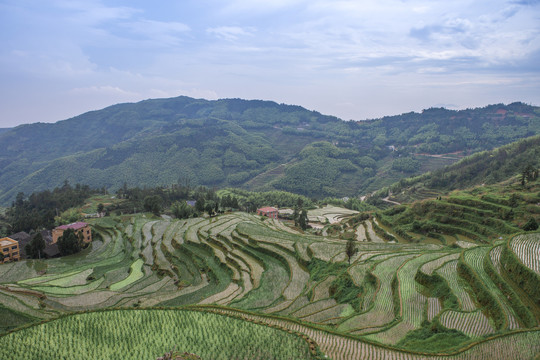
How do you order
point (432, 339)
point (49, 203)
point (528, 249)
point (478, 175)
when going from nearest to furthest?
1. point (432, 339)
2. point (528, 249)
3. point (49, 203)
4. point (478, 175)

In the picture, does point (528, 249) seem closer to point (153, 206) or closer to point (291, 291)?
point (291, 291)

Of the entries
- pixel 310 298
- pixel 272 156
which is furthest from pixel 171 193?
pixel 272 156

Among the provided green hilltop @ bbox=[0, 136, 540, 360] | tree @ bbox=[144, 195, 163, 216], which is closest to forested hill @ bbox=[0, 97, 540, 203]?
tree @ bbox=[144, 195, 163, 216]

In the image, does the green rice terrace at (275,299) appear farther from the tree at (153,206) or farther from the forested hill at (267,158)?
the forested hill at (267,158)

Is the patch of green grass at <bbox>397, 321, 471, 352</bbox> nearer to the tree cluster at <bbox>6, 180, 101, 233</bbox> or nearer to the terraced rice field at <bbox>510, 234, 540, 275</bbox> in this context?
the terraced rice field at <bbox>510, 234, 540, 275</bbox>

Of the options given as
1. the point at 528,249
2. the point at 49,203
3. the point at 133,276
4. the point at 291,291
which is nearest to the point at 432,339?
the point at 528,249
